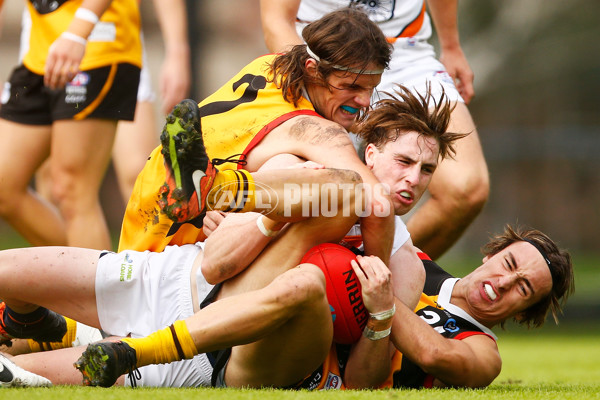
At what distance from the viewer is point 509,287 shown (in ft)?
13.3

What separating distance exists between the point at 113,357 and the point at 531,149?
989cm

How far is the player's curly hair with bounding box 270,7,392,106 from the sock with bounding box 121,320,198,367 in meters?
1.23

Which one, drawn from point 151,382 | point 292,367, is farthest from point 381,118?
point 151,382

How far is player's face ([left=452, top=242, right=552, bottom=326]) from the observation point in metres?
4.05

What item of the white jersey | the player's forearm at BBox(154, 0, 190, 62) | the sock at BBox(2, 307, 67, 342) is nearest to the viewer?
the sock at BBox(2, 307, 67, 342)

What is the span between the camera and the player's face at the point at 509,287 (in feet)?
13.3

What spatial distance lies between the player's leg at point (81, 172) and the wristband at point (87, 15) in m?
0.63

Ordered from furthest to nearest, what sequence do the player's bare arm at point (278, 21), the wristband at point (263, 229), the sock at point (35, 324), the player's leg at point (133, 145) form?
1. the player's leg at point (133, 145)
2. the player's bare arm at point (278, 21)
3. the sock at point (35, 324)
4. the wristband at point (263, 229)

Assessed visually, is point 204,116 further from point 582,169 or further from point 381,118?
point 582,169

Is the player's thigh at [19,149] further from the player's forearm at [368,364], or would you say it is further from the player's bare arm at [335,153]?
the player's forearm at [368,364]

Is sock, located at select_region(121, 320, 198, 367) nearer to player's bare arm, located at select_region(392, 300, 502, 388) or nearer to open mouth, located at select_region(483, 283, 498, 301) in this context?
player's bare arm, located at select_region(392, 300, 502, 388)

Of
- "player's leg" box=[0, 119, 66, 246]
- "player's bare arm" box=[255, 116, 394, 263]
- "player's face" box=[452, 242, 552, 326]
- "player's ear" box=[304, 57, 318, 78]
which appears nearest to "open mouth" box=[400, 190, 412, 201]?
"player's bare arm" box=[255, 116, 394, 263]

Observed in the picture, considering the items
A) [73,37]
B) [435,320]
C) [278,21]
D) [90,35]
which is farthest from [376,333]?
[90,35]

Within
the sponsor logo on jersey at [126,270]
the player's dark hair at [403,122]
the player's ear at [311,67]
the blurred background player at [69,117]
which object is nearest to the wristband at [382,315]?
the player's dark hair at [403,122]
